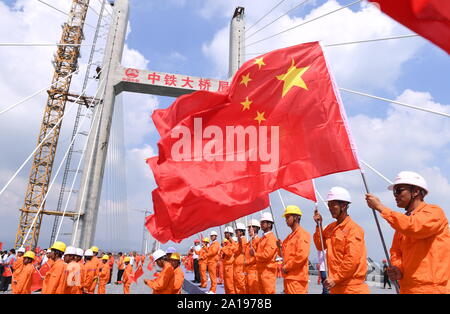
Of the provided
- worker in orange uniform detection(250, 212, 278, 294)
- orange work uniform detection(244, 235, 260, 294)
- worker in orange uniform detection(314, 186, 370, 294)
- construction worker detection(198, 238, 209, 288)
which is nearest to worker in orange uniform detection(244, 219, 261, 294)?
orange work uniform detection(244, 235, 260, 294)

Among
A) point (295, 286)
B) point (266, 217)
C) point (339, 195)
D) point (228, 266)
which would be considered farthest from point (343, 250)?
point (228, 266)

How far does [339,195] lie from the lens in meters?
3.80

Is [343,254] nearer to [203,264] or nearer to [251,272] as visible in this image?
[251,272]

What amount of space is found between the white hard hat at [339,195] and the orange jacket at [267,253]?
2.19 metres

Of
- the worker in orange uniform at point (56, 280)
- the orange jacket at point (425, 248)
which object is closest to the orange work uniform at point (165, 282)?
the worker in orange uniform at point (56, 280)

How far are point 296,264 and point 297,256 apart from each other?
11 cm

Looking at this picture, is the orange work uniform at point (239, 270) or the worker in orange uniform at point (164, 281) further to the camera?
the orange work uniform at point (239, 270)

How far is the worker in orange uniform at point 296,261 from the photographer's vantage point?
15.3 ft

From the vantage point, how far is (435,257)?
8.40 ft

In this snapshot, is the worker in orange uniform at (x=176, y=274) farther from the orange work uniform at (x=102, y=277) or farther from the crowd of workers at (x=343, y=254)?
the orange work uniform at (x=102, y=277)

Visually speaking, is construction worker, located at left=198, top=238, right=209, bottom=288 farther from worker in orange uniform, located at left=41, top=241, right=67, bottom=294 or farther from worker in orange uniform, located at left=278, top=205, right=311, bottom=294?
worker in orange uniform, located at left=278, top=205, right=311, bottom=294

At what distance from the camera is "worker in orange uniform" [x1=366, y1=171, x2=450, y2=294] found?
2.51 m

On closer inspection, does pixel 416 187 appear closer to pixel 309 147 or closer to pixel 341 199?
pixel 341 199

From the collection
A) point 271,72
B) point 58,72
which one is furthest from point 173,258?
point 58,72
